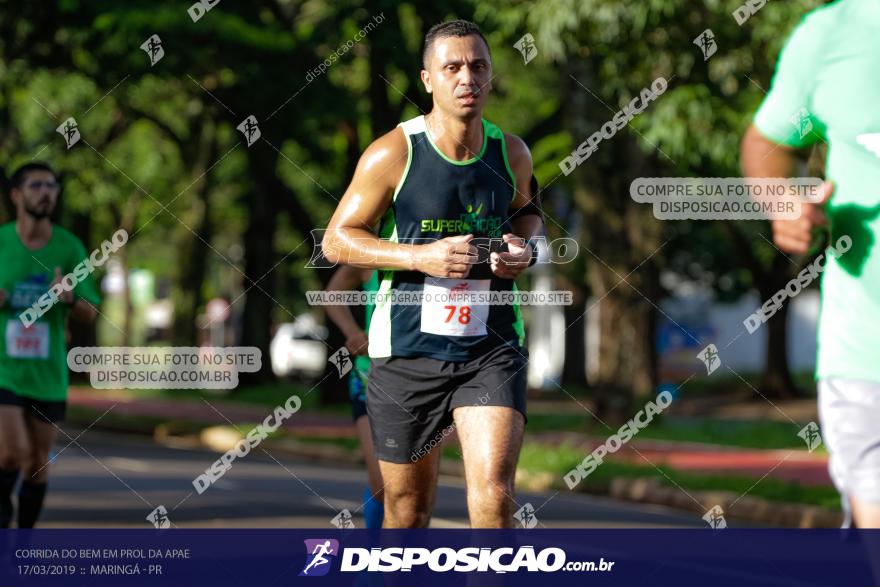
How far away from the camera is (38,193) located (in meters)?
7.89

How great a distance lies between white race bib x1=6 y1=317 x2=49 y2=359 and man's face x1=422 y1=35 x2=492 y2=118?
3305 millimetres

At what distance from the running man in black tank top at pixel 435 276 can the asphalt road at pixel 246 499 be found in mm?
4567

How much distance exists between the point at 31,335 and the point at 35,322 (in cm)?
8

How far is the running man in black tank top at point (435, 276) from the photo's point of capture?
5.34 m

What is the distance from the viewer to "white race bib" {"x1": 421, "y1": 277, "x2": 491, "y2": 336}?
213 inches

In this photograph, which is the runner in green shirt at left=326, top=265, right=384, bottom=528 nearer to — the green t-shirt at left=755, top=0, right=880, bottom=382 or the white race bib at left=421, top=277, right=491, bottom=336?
the white race bib at left=421, top=277, right=491, bottom=336

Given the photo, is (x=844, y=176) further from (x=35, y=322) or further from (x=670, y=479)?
(x=670, y=479)

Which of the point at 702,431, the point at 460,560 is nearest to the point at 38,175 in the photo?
the point at 460,560

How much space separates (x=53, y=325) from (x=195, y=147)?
27075mm
